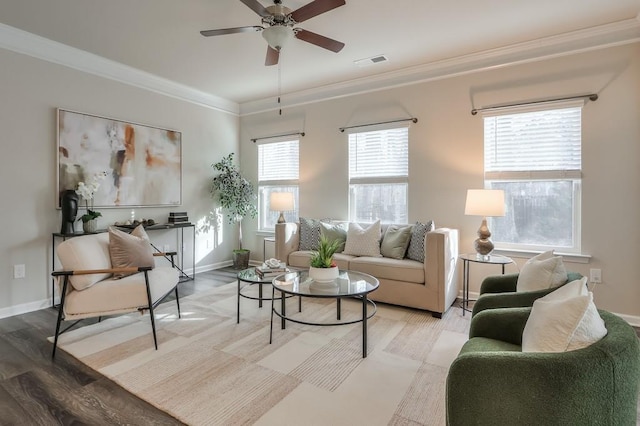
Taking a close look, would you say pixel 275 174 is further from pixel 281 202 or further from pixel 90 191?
pixel 90 191

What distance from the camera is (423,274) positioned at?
3.30 m

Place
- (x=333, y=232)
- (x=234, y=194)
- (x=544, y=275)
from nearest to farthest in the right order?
(x=544, y=275)
(x=333, y=232)
(x=234, y=194)

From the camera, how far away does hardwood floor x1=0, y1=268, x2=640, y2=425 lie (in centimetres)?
175

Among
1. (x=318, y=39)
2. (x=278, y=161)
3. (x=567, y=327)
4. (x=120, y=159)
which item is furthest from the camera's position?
(x=278, y=161)

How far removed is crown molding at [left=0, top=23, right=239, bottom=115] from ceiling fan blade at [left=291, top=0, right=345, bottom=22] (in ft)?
9.27

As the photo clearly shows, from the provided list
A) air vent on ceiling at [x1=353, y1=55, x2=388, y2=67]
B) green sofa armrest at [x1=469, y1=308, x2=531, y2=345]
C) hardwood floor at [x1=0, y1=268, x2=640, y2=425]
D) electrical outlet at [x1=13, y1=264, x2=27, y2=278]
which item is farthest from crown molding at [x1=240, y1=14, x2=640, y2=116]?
hardwood floor at [x1=0, y1=268, x2=640, y2=425]

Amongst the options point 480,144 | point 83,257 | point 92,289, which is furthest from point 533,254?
point 83,257

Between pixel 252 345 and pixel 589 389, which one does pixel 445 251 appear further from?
pixel 589 389

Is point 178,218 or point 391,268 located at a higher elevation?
point 178,218

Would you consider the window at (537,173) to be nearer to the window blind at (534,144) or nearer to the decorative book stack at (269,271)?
the window blind at (534,144)

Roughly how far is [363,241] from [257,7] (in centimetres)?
264

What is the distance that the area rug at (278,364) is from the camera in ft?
5.95

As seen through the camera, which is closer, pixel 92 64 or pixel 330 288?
pixel 330 288

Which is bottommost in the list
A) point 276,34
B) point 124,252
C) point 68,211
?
point 124,252
